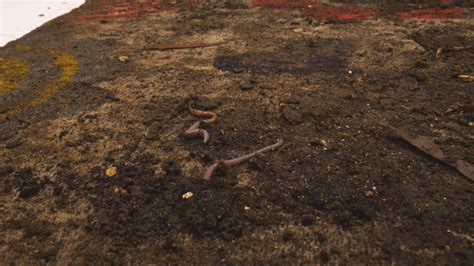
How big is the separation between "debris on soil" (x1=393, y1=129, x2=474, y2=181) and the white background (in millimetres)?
5185

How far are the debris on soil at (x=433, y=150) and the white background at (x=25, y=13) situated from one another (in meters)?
5.19

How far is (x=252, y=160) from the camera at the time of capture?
9.46 ft

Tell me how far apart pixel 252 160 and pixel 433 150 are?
1.34 m

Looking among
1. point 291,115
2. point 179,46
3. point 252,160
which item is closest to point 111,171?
point 252,160

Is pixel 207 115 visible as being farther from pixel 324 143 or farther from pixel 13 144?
pixel 13 144

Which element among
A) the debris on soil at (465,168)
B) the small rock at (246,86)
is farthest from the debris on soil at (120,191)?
the debris on soil at (465,168)

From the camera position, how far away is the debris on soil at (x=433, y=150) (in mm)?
2697

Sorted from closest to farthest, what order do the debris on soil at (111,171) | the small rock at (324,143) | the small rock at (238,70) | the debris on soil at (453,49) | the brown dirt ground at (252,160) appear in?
the brown dirt ground at (252,160)
the debris on soil at (111,171)
the small rock at (324,143)
the small rock at (238,70)
the debris on soil at (453,49)

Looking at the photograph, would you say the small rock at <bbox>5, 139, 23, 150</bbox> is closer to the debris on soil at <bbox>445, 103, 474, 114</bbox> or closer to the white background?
the white background

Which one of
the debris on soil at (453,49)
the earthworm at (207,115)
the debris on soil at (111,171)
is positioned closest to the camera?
the debris on soil at (111,171)

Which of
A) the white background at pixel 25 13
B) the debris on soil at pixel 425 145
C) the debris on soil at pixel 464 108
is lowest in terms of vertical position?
the debris on soil at pixel 464 108

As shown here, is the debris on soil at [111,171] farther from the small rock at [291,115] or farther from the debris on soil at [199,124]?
the small rock at [291,115]

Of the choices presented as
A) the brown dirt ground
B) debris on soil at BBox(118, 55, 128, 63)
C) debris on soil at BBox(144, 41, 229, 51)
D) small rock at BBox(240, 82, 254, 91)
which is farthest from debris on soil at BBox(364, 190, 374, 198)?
debris on soil at BBox(118, 55, 128, 63)

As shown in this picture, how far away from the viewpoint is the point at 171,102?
12.2 ft
